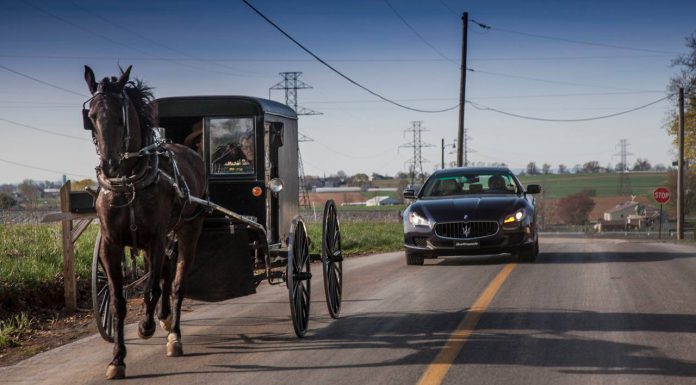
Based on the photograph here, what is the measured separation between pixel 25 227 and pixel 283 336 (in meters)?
8.21

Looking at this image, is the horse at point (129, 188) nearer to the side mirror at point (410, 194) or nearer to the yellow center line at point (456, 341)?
the yellow center line at point (456, 341)

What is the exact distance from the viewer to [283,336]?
8539 mm

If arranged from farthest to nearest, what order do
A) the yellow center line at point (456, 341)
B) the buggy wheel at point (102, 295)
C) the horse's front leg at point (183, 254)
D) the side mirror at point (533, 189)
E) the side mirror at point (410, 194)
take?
the side mirror at point (533, 189)
the side mirror at point (410, 194)
the horse's front leg at point (183, 254)
the buggy wheel at point (102, 295)
the yellow center line at point (456, 341)

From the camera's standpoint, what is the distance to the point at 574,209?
156 metres

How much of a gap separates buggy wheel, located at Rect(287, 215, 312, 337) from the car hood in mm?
6093

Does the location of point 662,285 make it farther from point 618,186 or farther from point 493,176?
point 618,186

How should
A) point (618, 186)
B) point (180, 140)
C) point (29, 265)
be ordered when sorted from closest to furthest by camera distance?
point (180, 140), point (29, 265), point (618, 186)

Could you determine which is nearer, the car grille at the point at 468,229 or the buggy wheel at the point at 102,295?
the buggy wheel at the point at 102,295

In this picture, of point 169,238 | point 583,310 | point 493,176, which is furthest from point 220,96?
point 493,176

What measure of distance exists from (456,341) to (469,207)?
755 cm

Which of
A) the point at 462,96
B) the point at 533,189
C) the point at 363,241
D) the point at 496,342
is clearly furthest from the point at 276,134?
the point at 462,96

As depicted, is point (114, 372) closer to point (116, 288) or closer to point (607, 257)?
point (116, 288)

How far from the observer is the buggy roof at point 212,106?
937 cm

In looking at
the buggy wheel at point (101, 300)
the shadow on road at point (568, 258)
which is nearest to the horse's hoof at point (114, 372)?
the buggy wheel at point (101, 300)
